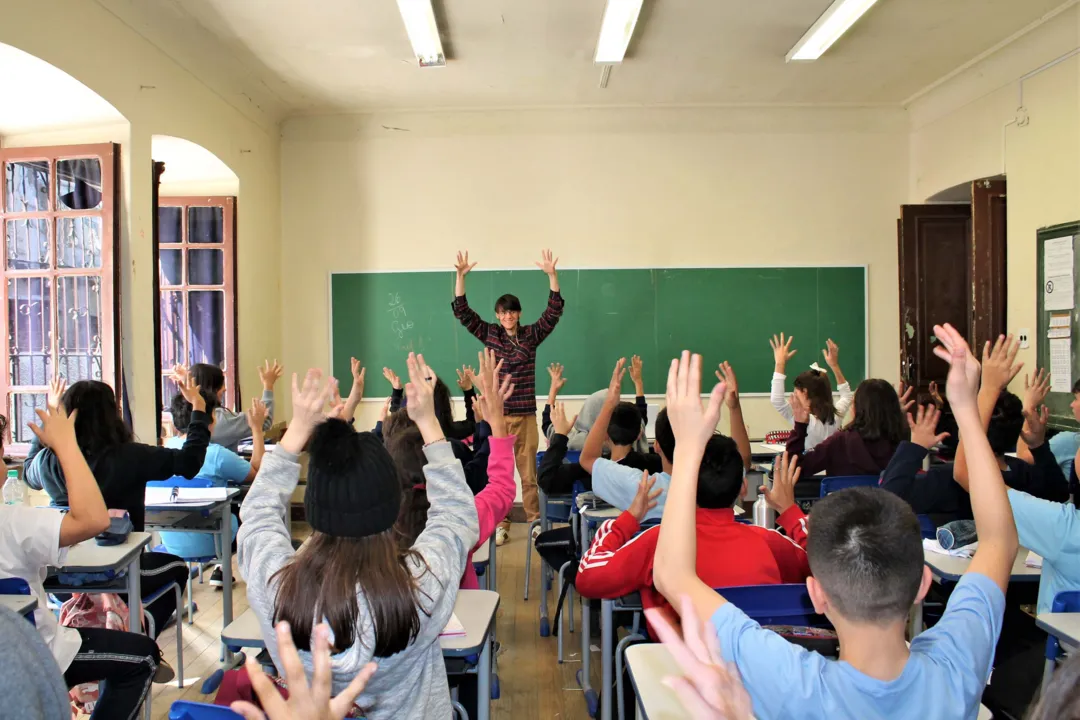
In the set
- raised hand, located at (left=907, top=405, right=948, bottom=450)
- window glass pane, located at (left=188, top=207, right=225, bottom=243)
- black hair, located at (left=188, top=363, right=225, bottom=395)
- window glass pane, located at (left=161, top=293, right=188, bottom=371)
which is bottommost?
raised hand, located at (left=907, top=405, right=948, bottom=450)

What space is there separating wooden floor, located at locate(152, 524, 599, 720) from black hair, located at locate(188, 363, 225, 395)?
1.12 metres

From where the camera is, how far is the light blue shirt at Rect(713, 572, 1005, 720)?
1.02 m

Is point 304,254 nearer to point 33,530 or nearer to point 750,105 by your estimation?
point 750,105

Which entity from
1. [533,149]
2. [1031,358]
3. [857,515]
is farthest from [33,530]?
[1031,358]

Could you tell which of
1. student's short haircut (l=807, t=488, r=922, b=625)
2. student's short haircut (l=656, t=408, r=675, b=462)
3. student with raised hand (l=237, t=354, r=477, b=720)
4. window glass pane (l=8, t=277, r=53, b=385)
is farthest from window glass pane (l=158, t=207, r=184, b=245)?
student's short haircut (l=807, t=488, r=922, b=625)

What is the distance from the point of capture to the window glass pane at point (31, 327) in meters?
3.86

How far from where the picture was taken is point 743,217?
5.98 meters

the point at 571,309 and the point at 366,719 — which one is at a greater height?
the point at 571,309

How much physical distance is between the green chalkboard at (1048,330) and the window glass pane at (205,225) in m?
5.31

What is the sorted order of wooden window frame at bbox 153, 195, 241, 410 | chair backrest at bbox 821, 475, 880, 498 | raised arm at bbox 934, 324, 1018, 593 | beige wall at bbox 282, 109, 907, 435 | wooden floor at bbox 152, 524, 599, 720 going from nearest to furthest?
1. raised arm at bbox 934, 324, 1018, 593
2. wooden floor at bbox 152, 524, 599, 720
3. chair backrest at bbox 821, 475, 880, 498
4. wooden window frame at bbox 153, 195, 241, 410
5. beige wall at bbox 282, 109, 907, 435

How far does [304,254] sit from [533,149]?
2.03 m

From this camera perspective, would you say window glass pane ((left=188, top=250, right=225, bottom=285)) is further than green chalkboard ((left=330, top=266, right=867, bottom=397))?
No

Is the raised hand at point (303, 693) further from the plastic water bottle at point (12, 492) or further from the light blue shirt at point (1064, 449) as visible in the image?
the light blue shirt at point (1064, 449)

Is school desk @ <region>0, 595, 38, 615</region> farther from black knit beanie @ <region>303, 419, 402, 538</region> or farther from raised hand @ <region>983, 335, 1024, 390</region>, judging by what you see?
raised hand @ <region>983, 335, 1024, 390</region>
